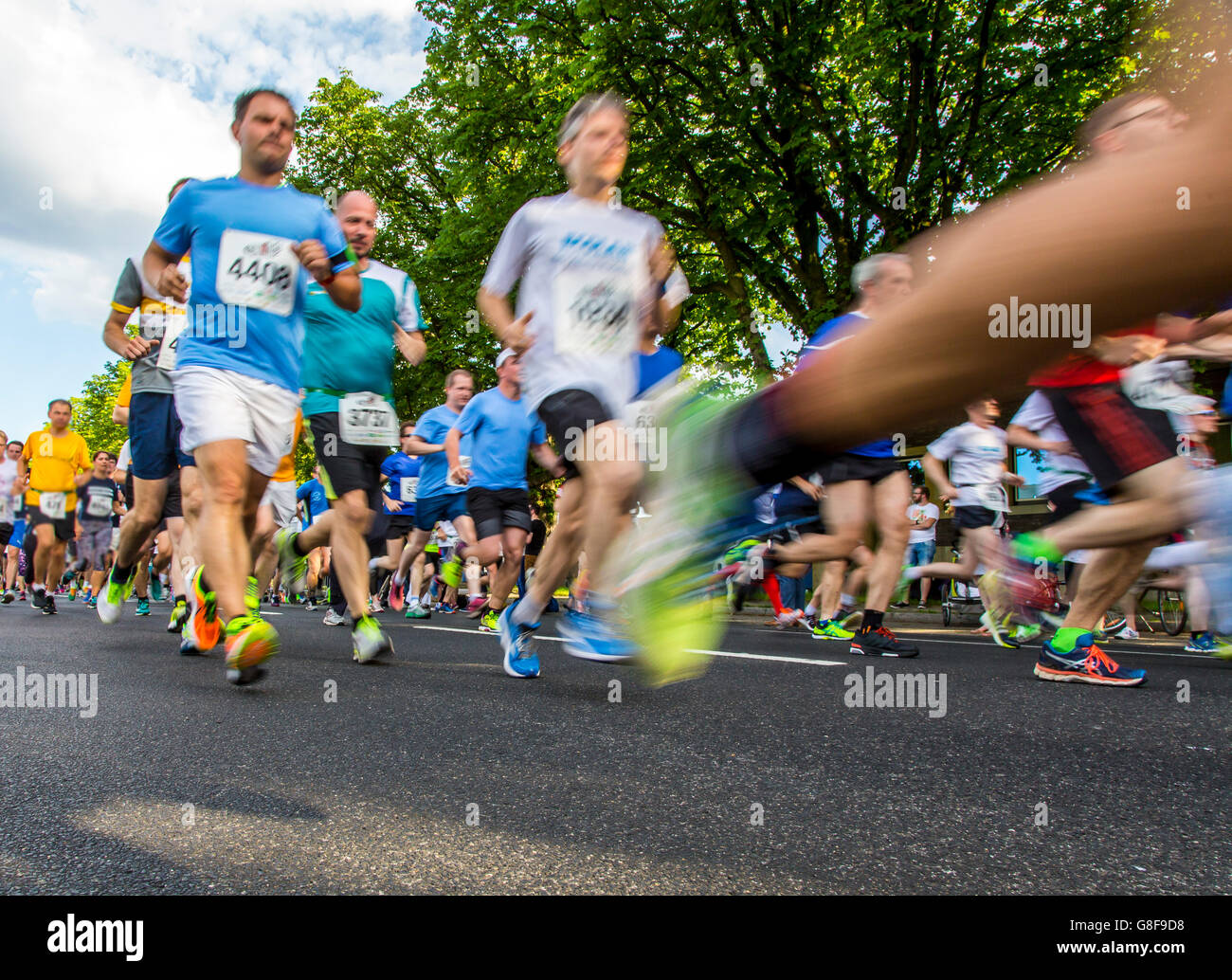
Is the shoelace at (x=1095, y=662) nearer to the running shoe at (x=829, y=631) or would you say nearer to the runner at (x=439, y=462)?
the running shoe at (x=829, y=631)

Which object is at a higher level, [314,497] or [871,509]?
[314,497]

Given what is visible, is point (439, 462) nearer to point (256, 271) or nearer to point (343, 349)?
point (343, 349)

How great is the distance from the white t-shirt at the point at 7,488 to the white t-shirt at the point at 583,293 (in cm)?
1231

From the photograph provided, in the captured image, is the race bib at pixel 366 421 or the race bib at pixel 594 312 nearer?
the race bib at pixel 594 312

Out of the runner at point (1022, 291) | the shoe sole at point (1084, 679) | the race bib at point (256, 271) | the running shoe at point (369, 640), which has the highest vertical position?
the race bib at point (256, 271)

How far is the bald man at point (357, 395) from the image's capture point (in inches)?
200

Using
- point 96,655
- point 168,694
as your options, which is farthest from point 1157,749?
point 96,655

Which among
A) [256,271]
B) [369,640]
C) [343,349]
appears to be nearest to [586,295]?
[256,271]

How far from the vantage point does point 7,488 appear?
13.5m

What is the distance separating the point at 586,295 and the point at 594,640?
1.44 meters

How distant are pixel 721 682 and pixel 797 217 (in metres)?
11.3

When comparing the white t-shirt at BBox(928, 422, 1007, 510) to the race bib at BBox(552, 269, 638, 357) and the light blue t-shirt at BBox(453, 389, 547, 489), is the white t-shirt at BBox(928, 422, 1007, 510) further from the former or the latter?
the race bib at BBox(552, 269, 638, 357)

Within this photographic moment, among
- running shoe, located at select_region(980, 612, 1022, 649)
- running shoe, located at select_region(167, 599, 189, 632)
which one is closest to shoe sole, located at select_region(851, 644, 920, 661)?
running shoe, located at select_region(980, 612, 1022, 649)

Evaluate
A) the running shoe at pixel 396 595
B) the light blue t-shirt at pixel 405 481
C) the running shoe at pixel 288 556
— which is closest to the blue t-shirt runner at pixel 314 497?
the light blue t-shirt at pixel 405 481
